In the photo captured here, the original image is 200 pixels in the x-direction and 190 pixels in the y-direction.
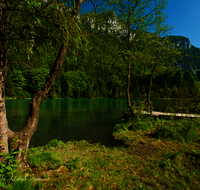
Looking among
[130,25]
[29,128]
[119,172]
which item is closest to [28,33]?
[29,128]

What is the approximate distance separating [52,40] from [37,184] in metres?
3.68

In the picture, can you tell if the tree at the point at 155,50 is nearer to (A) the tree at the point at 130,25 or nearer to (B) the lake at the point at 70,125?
(A) the tree at the point at 130,25

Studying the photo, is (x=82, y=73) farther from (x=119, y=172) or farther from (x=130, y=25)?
(x=119, y=172)

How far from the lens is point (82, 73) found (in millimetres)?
105875

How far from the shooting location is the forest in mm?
4031

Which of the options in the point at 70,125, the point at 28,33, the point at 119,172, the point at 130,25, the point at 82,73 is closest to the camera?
the point at 28,33

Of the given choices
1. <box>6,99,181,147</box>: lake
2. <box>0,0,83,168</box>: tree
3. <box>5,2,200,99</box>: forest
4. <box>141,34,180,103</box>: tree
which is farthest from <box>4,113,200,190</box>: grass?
<box>141,34,180,103</box>: tree

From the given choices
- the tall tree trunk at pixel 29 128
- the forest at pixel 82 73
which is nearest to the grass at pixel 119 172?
the tall tree trunk at pixel 29 128

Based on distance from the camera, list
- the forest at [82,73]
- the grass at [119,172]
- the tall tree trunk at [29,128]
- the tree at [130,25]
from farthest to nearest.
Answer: the tree at [130,25], the forest at [82,73], the tall tree trunk at [29,128], the grass at [119,172]

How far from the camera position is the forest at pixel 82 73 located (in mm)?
4031

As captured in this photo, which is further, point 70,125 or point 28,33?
point 70,125

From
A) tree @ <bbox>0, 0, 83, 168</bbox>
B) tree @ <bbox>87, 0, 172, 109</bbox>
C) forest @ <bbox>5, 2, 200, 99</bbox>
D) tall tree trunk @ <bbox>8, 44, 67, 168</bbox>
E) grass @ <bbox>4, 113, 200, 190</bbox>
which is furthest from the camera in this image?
tree @ <bbox>87, 0, 172, 109</bbox>

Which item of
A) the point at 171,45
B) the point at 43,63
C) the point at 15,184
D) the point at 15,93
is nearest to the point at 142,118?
the point at 171,45

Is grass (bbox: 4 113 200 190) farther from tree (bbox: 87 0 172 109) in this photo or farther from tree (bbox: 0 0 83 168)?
tree (bbox: 87 0 172 109)
